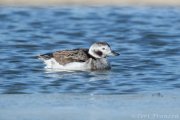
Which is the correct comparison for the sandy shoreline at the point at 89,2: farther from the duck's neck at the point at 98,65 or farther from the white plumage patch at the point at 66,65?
A: the white plumage patch at the point at 66,65

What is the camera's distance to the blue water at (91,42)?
14.6m

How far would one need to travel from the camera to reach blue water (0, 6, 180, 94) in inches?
574

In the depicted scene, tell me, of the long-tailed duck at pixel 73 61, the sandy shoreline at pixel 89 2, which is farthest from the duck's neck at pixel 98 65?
the sandy shoreline at pixel 89 2

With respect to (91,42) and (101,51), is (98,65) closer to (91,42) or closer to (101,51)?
(101,51)

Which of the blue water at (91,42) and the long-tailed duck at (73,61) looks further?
the long-tailed duck at (73,61)

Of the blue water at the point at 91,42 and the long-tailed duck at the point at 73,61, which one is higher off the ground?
the long-tailed duck at the point at 73,61

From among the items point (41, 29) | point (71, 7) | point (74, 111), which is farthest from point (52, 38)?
point (74, 111)

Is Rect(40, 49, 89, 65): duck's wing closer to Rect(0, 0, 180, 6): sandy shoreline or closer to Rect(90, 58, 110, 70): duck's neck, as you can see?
Rect(90, 58, 110, 70): duck's neck

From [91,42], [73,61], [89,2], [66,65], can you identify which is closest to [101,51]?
[73,61]

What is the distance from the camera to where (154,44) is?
19.5m

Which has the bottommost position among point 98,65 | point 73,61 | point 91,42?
point 91,42

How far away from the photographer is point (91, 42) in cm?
1980

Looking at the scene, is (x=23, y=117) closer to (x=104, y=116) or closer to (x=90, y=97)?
(x=104, y=116)

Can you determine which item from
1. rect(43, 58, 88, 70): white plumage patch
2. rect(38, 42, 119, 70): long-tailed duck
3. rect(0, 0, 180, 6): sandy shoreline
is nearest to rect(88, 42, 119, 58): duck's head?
rect(38, 42, 119, 70): long-tailed duck
